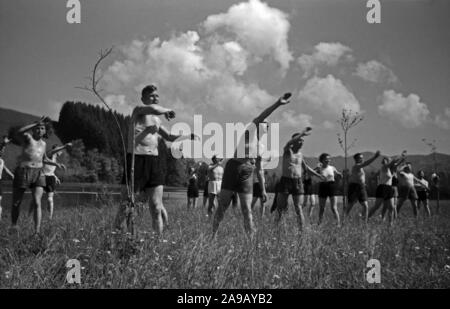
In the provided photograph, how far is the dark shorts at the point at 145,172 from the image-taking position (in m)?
4.95

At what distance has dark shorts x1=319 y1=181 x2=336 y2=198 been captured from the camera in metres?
9.05

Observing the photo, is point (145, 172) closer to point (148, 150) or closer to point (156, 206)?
point (148, 150)

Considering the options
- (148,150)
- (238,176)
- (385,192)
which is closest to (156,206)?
(148,150)

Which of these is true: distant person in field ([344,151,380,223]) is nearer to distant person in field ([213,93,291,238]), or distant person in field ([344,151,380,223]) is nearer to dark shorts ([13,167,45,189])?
distant person in field ([213,93,291,238])

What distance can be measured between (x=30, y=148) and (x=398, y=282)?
5.08 m

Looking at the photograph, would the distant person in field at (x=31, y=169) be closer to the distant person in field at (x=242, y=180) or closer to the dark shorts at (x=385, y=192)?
the distant person in field at (x=242, y=180)

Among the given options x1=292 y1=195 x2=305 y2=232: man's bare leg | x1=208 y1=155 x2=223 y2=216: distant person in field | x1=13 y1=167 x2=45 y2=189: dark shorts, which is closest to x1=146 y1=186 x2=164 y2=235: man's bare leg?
x1=13 y1=167 x2=45 y2=189: dark shorts

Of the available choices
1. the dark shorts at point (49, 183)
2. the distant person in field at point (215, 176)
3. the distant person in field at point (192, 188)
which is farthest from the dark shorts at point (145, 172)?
the distant person in field at point (192, 188)

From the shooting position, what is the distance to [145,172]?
4965 mm

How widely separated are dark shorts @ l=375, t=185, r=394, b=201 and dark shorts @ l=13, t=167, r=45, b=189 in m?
6.97

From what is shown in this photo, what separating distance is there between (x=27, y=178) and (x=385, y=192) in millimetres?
7169

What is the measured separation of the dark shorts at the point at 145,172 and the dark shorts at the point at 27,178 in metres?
1.86
